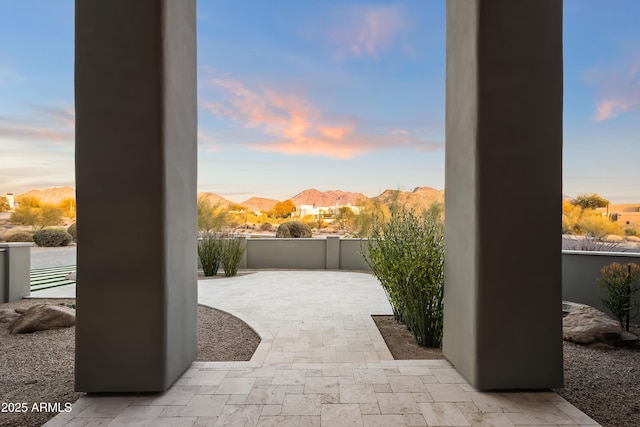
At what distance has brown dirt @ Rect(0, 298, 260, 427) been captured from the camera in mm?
2535

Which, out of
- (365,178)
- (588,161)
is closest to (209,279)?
(588,161)

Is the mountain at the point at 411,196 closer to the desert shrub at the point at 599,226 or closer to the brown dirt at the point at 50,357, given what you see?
the desert shrub at the point at 599,226

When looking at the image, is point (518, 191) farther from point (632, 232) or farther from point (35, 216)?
point (35, 216)

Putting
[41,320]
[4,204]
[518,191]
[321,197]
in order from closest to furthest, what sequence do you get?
[518,191] < [41,320] < [4,204] < [321,197]

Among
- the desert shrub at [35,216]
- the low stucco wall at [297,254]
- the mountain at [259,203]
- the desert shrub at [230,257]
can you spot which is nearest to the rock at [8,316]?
the desert shrub at [230,257]

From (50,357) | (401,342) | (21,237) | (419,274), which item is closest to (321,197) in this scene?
(21,237)

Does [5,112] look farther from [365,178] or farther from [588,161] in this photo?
[588,161]

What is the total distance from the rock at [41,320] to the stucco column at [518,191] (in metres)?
4.78

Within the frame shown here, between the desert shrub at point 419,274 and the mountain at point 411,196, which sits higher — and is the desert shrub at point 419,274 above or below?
below

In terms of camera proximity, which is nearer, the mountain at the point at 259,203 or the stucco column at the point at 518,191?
the stucco column at the point at 518,191

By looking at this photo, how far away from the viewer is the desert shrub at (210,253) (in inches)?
359

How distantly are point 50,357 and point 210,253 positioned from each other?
5.69m

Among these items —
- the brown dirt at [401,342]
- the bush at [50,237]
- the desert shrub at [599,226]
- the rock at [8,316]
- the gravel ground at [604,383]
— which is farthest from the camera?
the bush at [50,237]

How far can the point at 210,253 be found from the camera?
9.12 metres
